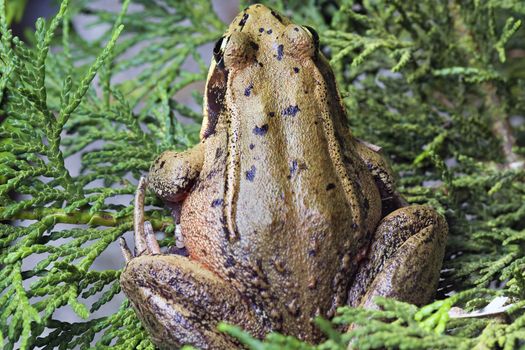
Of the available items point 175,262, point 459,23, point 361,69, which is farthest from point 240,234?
point 459,23

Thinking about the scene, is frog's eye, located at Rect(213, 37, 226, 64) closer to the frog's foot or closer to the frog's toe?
the frog's foot

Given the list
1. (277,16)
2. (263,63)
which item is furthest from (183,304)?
(277,16)

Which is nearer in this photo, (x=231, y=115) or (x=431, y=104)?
(x=231, y=115)

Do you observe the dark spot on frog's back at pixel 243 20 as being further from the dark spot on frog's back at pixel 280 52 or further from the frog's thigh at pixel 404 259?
the frog's thigh at pixel 404 259

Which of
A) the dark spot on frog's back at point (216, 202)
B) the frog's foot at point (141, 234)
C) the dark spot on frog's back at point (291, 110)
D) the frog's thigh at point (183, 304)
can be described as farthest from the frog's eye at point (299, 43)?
the frog's thigh at point (183, 304)

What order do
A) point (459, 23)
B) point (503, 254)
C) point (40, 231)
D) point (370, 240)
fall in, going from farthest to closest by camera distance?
point (459, 23) < point (503, 254) < point (40, 231) < point (370, 240)

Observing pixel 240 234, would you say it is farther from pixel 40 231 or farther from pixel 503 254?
pixel 503 254

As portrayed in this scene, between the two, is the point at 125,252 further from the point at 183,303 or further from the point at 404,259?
the point at 404,259

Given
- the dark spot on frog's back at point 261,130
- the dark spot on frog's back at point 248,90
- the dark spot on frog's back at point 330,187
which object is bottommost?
the dark spot on frog's back at point 330,187
